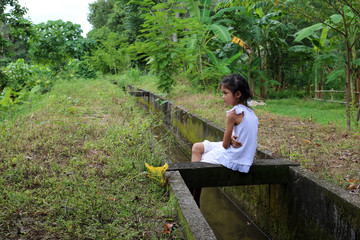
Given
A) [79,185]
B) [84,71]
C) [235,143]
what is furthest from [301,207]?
[84,71]

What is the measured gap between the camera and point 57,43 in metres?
12.2

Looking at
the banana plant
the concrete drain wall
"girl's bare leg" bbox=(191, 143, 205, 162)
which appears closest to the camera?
the concrete drain wall

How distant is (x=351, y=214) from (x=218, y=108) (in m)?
5.01

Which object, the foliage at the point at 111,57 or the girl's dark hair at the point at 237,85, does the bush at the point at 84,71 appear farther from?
the girl's dark hair at the point at 237,85

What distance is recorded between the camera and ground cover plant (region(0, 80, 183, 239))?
225cm

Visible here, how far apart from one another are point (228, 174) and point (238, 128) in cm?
51

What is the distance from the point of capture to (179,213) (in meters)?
2.45

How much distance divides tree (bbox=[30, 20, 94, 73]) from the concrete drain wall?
389 inches

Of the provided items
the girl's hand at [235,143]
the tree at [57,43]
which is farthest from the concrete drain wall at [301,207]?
the tree at [57,43]

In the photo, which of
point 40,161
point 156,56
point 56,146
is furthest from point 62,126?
point 156,56

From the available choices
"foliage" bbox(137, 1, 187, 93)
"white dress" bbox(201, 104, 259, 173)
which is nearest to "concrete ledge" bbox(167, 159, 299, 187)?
"white dress" bbox(201, 104, 259, 173)

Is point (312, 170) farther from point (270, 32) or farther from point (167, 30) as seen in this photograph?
point (270, 32)

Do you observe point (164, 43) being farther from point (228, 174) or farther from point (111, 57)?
point (111, 57)

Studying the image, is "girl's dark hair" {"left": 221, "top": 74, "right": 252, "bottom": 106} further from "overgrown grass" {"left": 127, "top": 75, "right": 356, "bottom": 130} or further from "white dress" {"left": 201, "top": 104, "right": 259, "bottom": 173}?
"overgrown grass" {"left": 127, "top": 75, "right": 356, "bottom": 130}
